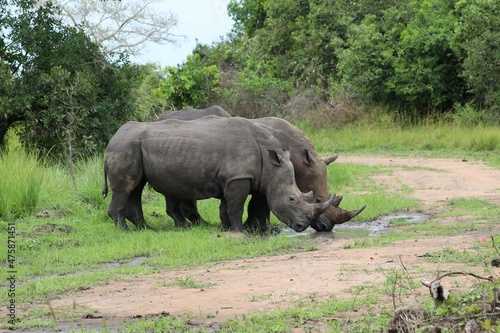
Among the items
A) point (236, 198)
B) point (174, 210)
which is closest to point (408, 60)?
point (174, 210)

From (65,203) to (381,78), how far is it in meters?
12.6

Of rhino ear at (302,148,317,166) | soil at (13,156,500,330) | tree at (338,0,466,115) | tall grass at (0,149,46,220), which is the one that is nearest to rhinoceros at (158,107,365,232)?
rhino ear at (302,148,317,166)

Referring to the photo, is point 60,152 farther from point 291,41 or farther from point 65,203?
point 291,41

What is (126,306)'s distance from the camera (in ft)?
21.9

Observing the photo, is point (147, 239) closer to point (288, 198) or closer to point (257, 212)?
point (288, 198)

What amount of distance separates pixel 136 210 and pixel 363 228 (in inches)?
114

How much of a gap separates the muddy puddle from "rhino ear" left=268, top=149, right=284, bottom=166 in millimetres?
923

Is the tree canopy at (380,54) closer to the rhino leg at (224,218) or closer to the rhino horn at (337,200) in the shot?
the rhino horn at (337,200)

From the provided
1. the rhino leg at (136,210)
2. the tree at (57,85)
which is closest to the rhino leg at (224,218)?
the rhino leg at (136,210)

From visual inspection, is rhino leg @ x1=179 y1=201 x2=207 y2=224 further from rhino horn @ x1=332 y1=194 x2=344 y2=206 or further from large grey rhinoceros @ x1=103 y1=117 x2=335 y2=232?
rhino horn @ x1=332 y1=194 x2=344 y2=206

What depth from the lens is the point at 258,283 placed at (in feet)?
24.0

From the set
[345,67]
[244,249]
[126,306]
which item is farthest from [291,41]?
[126,306]

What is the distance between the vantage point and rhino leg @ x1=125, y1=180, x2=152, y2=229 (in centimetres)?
1154

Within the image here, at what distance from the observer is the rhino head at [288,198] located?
10.9 metres
